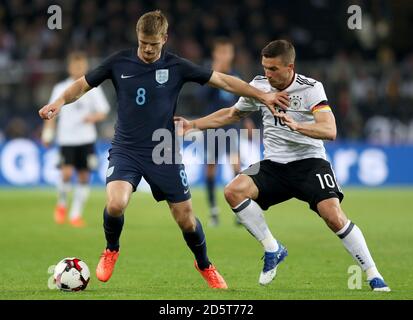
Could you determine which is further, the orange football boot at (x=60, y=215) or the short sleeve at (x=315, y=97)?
the orange football boot at (x=60, y=215)

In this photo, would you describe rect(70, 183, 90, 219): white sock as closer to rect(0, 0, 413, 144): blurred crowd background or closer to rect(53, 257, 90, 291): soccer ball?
rect(0, 0, 413, 144): blurred crowd background

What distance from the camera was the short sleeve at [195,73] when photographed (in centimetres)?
822

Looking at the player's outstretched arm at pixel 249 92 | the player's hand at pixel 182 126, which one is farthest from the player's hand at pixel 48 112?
the player's outstretched arm at pixel 249 92

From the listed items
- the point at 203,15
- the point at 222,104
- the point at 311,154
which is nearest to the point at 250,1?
the point at 203,15

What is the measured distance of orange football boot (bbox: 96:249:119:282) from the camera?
823 centimetres

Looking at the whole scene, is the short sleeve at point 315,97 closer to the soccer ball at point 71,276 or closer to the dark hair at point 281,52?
the dark hair at point 281,52

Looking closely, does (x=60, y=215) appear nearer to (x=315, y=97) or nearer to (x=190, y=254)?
(x=190, y=254)

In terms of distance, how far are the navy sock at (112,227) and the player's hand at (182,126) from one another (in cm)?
90

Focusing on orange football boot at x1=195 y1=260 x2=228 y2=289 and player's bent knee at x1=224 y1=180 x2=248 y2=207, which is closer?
orange football boot at x1=195 y1=260 x2=228 y2=289

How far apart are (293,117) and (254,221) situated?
3.18 feet

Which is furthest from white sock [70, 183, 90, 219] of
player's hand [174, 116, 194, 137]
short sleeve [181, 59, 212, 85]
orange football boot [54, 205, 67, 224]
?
short sleeve [181, 59, 212, 85]

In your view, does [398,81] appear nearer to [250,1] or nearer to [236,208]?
[250,1]

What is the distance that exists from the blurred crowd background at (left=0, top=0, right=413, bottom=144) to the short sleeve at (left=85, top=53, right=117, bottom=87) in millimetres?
12605

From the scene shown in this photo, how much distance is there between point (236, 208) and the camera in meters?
8.49
